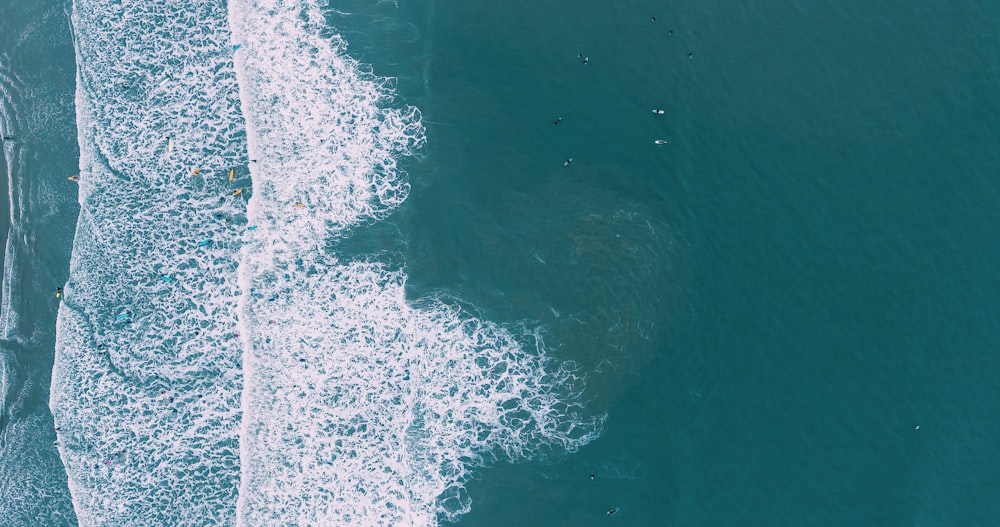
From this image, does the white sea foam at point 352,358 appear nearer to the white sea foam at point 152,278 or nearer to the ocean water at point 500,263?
the ocean water at point 500,263

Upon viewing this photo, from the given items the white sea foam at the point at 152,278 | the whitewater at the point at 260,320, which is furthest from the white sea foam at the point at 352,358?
the white sea foam at the point at 152,278

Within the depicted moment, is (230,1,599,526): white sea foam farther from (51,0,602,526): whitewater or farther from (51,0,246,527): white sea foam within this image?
(51,0,246,527): white sea foam

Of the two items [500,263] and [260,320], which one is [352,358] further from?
[500,263]

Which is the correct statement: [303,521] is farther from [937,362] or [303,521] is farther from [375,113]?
[937,362]

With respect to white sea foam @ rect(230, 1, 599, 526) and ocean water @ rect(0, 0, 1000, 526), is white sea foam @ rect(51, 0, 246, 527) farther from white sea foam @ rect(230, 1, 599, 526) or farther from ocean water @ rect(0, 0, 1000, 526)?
white sea foam @ rect(230, 1, 599, 526)

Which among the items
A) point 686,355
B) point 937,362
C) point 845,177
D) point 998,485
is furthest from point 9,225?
point 998,485

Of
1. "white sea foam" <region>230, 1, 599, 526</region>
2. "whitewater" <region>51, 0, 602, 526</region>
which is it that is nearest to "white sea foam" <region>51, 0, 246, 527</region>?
"whitewater" <region>51, 0, 602, 526</region>
